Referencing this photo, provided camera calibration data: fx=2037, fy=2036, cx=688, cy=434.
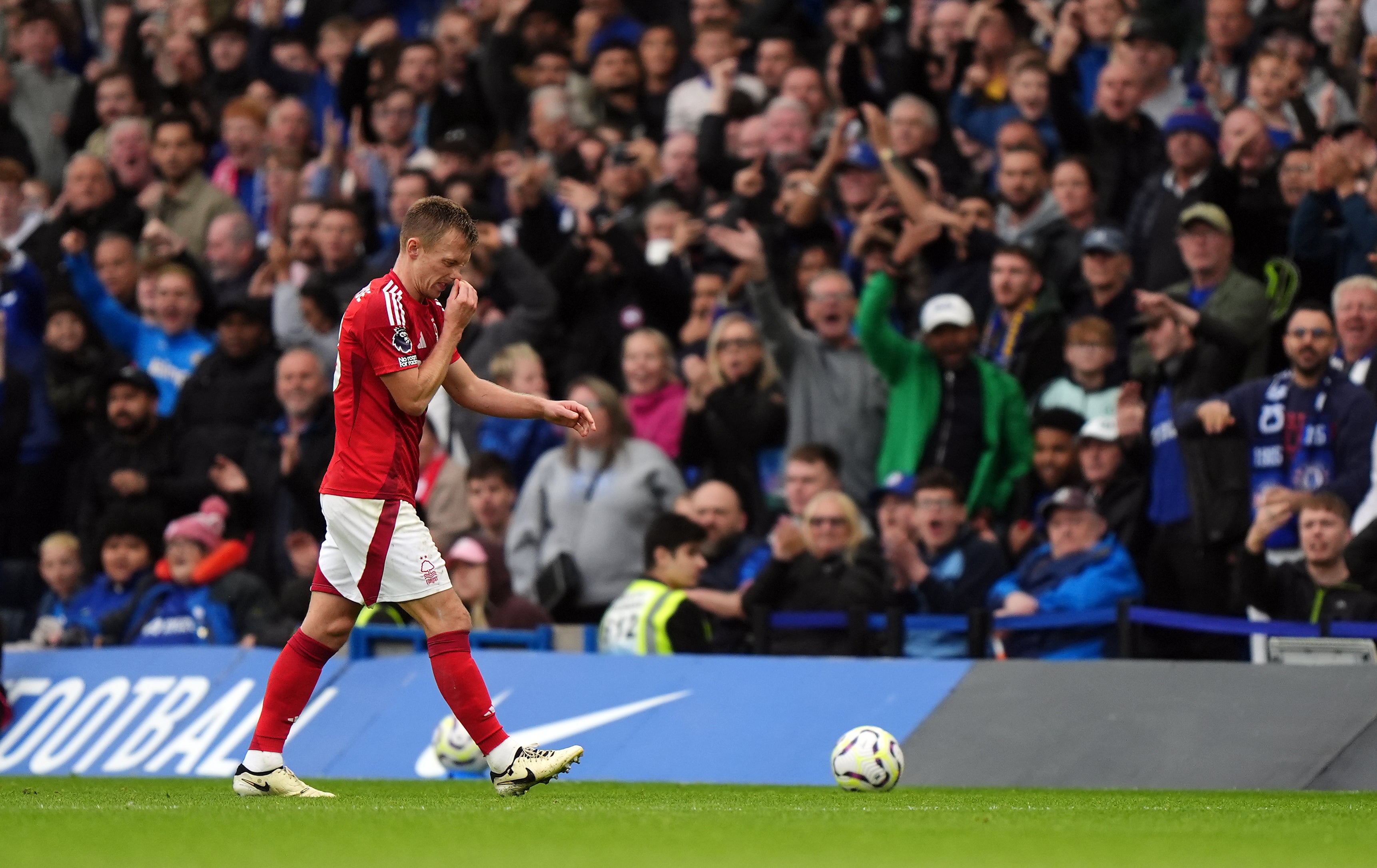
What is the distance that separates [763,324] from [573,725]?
148 inches

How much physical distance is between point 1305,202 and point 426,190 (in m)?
6.92

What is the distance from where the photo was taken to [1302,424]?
1134 centimetres

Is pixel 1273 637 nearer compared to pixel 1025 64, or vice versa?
pixel 1273 637

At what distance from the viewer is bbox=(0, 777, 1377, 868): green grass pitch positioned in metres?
5.52

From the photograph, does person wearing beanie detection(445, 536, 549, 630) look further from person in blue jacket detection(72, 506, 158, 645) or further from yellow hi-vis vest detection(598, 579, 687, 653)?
person in blue jacket detection(72, 506, 158, 645)

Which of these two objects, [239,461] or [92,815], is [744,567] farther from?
[92,815]

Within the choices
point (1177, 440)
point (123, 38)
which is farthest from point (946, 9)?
point (123, 38)

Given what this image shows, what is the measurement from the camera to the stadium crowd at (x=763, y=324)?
1182cm

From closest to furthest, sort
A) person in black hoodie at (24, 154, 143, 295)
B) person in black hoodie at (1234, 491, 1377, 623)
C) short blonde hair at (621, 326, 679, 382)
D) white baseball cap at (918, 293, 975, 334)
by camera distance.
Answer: person in black hoodie at (1234, 491, 1377, 623), white baseball cap at (918, 293, 975, 334), short blonde hair at (621, 326, 679, 382), person in black hoodie at (24, 154, 143, 295)

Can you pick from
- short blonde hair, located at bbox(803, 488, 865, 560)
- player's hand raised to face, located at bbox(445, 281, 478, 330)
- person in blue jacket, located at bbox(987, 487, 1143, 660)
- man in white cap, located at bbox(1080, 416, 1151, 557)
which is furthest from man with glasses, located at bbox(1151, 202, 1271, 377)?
player's hand raised to face, located at bbox(445, 281, 478, 330)

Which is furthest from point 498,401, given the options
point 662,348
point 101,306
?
point 101,306

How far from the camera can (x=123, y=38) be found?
21.3 metres

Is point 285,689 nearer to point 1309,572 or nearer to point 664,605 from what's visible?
point 664,605

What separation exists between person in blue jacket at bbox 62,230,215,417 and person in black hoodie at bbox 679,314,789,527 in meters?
4.80
